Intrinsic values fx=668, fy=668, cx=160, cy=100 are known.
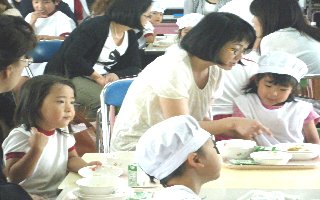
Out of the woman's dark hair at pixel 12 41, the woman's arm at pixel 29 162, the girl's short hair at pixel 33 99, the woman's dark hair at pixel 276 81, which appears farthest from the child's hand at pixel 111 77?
the woman's dark hair at pixel 12 41

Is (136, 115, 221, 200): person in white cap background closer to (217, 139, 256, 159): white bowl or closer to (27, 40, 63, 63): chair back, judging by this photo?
(217, 139, 256, 159): white bowl

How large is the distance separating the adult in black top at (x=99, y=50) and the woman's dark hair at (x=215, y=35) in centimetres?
154

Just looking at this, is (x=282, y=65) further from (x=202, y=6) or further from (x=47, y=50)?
(x=202, y=6)

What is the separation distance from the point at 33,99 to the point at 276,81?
114 cm

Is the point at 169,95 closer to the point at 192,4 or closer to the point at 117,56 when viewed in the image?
the point at 117,56

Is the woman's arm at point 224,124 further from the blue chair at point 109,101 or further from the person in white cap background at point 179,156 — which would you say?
the person in white cap background at point 179,156

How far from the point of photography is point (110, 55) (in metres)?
4.74

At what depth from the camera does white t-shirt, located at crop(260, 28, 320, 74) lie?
3906 mm

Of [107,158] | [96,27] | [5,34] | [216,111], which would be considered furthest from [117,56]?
[5,34]

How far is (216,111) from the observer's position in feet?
11.0

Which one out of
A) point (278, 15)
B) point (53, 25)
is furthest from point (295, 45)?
point (53, 25)

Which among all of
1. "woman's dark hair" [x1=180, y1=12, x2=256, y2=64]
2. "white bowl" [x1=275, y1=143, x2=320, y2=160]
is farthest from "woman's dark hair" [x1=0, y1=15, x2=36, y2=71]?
"white bowl" [x1=275, y1=143, x2=320, y2=160]

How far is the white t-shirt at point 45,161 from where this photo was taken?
2682 millimetres

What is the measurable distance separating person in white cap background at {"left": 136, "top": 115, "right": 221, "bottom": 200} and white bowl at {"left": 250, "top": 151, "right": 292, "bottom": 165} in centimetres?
51
